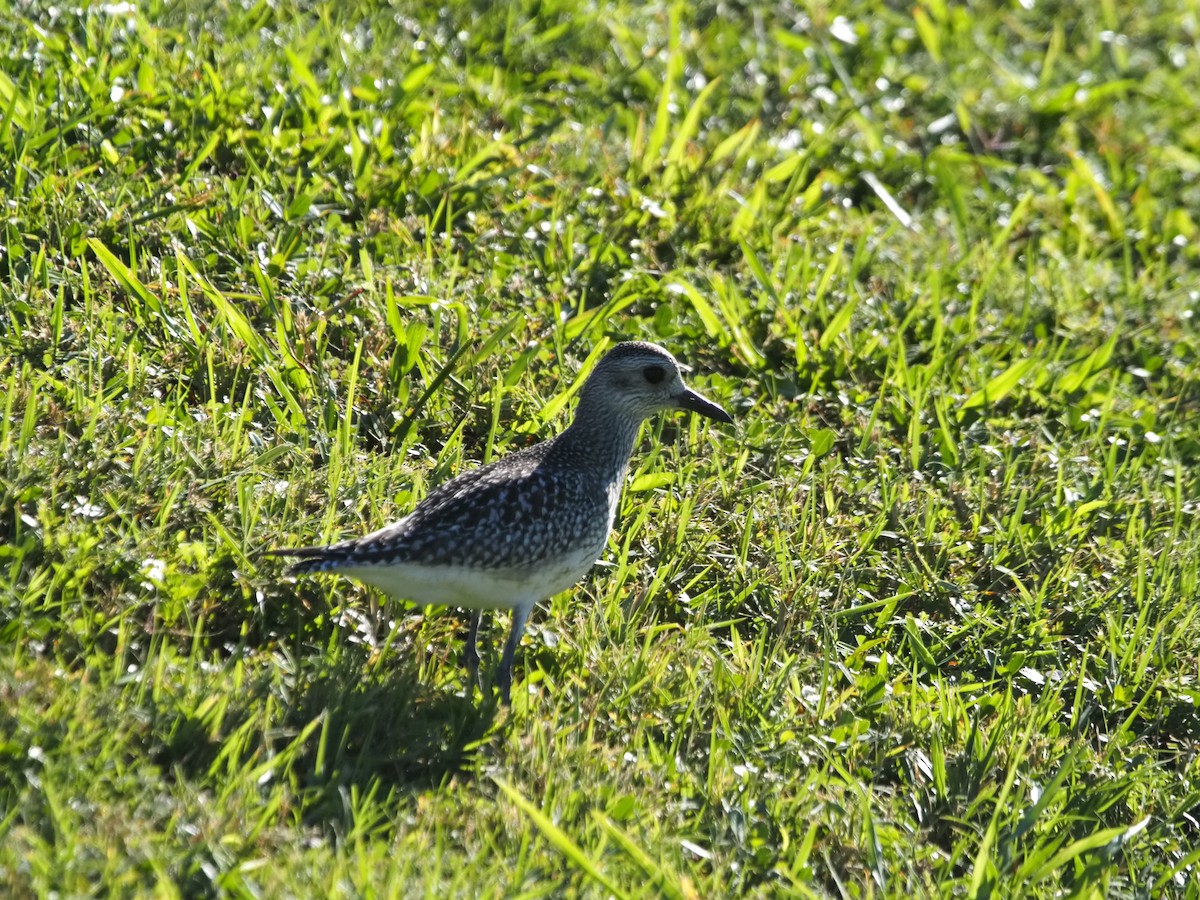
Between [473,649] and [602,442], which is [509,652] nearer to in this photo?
[473,649]

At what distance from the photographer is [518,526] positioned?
5473 millimetres

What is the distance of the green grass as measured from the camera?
4906 millimetres

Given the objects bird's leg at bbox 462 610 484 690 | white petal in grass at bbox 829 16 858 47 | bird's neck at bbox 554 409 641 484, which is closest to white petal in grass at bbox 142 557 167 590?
bird's leg at bbox 462 610 484 690

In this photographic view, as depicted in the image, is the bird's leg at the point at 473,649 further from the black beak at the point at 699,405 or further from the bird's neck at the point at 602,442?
the black beak at the point at 699,405

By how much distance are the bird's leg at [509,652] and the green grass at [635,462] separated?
88mm

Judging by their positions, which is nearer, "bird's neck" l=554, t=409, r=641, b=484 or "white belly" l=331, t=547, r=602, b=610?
"white belly" l=331, t=547, r=602, b=610

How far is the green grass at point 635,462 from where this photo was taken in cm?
491

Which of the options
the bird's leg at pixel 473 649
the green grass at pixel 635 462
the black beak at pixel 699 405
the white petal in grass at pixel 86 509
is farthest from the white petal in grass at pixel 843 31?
the white petal in grass at pixel 86 509

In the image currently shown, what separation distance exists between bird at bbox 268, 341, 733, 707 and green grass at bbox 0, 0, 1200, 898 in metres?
0.35

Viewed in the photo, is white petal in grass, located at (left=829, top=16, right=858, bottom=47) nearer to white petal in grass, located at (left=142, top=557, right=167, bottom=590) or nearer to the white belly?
the white belly

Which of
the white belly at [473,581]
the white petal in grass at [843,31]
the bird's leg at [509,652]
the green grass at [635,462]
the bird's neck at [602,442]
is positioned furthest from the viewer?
the white petal in grass at [843,31]

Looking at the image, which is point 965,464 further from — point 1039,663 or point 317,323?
point 317,323

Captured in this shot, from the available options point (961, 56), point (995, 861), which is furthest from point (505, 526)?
point (961, 56)

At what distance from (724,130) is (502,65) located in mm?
1619
